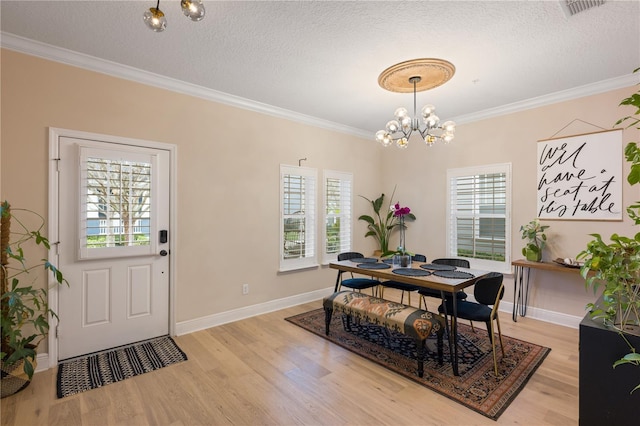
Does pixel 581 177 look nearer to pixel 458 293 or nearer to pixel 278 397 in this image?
pixel 458 293

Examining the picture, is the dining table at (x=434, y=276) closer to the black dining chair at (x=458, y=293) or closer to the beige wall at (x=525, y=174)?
the black dining chair at (x=458, y=293)

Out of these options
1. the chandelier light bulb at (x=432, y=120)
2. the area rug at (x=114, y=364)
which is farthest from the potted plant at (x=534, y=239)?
the area rug at (x=114, y=364)

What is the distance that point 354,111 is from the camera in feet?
14.6

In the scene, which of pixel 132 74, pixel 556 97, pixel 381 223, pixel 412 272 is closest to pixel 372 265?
pixel 412 272

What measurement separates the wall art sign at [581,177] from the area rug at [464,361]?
5.70 ft

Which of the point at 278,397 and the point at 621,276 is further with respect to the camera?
the point at 278,397

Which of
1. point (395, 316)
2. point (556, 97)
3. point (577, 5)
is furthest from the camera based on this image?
point (556, 97)

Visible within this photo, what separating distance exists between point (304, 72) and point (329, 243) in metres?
2.73

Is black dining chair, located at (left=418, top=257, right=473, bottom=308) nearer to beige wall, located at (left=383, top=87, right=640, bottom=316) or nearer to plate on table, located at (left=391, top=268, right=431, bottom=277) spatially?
plate on table, located at (left=391, top=268, right=431, bottom=277)

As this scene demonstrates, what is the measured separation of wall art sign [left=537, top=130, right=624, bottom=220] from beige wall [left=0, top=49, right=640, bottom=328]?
0.38 feet

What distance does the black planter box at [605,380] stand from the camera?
54.1 inches

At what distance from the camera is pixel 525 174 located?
409 cm

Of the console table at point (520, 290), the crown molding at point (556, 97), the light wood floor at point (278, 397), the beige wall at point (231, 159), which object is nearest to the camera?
the light wood floor at point (278, 397)

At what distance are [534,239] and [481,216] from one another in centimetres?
77
